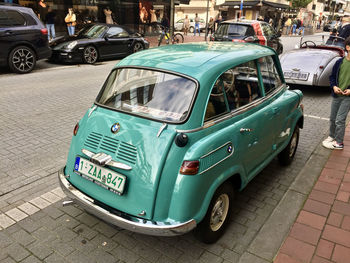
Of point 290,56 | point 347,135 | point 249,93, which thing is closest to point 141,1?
point 290,56

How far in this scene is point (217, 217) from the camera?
9.93 feet

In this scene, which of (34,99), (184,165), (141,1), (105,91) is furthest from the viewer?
(141,1)

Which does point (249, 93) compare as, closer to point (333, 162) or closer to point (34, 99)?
point (333, 162)

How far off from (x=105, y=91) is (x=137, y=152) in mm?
1037

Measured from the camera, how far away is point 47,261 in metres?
2.72

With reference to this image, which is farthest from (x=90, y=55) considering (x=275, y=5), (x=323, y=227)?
(x=275, y=5)

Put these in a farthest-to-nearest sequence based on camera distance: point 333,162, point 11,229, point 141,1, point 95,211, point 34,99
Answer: point 141,1
point 34,99
point 333,162
point 11,229
point 95,211

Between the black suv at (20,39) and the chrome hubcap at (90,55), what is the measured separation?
1.70 metres

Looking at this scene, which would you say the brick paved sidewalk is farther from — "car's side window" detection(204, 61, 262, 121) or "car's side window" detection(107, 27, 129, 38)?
"car's side window" detection(107, 27, 129, 38)

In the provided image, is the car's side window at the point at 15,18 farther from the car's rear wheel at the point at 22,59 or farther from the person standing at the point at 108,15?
the person standing at the point at 108,15

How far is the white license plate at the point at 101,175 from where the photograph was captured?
2.63 meters

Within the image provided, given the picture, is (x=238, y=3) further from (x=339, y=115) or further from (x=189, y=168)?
(x=189, y=168)

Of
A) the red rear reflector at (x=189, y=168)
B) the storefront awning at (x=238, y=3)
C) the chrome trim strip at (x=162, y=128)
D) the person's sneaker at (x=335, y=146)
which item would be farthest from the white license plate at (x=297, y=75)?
the storefront awning at (x=238, y=3)

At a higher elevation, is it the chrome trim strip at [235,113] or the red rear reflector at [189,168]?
the chrome trim strip at [235,113]
